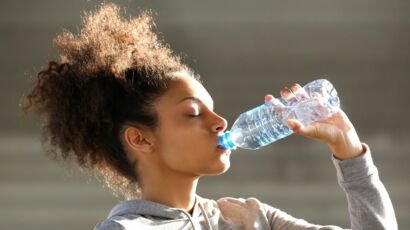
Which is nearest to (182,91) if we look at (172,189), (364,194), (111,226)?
(172,189)

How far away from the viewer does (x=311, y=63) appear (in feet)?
8.91

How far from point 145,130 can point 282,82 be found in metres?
1.27

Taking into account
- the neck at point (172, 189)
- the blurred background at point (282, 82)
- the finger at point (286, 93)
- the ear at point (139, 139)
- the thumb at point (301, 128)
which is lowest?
the neck at point (172, 189)

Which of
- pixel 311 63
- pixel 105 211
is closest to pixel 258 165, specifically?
pixel 311 63

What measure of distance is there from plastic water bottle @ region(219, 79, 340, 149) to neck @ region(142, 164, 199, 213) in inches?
4.6

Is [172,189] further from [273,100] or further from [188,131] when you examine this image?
[273,100]

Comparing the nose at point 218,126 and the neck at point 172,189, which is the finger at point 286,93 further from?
the neck at point 172,189

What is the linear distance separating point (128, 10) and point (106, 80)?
1.23m

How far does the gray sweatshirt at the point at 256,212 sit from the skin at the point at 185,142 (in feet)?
0.10

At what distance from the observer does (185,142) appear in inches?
56.7

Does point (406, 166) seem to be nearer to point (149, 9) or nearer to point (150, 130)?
point (149, 9)

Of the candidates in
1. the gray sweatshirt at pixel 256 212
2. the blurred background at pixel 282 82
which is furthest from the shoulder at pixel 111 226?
the blurred background at pixel 282 82

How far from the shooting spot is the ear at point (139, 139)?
4.94 feet

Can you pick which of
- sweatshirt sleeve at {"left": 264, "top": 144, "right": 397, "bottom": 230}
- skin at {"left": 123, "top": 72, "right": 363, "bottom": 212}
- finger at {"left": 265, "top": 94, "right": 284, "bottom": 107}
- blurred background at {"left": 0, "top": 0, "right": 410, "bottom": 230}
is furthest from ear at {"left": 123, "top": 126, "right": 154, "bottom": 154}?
blurred background at {"left": 0, "top": 0, "right": 410, "bottom": 230}
